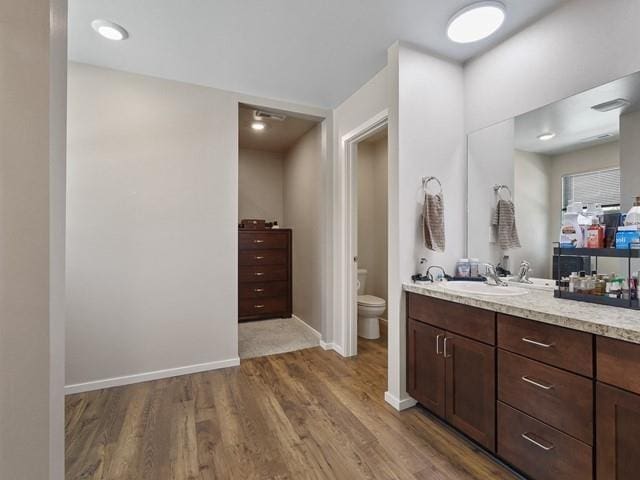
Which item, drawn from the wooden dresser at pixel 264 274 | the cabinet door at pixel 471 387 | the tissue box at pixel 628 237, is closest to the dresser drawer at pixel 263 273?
the wooden dresser at pixel 264 274

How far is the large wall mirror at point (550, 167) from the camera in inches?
59.3

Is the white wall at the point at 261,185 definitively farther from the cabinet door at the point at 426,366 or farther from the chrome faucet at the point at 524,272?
Result: the chrome faucet at the point at 524,272

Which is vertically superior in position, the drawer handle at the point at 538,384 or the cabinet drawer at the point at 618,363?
the cabinet drawer at the point at 618,363

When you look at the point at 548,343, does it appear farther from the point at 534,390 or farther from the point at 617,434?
the point at 617,434

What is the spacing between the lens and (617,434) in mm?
1040

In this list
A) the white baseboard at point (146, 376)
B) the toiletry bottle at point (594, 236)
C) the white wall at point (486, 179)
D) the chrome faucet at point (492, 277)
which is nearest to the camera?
the toiletry bottle at point (594, 236)

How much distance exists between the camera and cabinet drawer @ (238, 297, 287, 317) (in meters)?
4.11

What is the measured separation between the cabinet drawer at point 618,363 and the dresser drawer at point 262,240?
141 inches

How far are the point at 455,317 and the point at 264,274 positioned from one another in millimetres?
2963

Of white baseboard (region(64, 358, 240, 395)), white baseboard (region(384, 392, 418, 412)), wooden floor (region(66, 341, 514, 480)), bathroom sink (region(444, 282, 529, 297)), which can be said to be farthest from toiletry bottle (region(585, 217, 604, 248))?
white baseboard (region(64, 358, 240, 395))

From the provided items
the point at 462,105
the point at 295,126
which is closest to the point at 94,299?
the point at 295,126

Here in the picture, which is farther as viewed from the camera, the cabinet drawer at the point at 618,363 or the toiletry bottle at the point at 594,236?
the toiletry bottle at the point at 594,236

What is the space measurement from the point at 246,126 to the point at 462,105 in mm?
2462

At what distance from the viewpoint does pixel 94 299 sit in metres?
2.30
